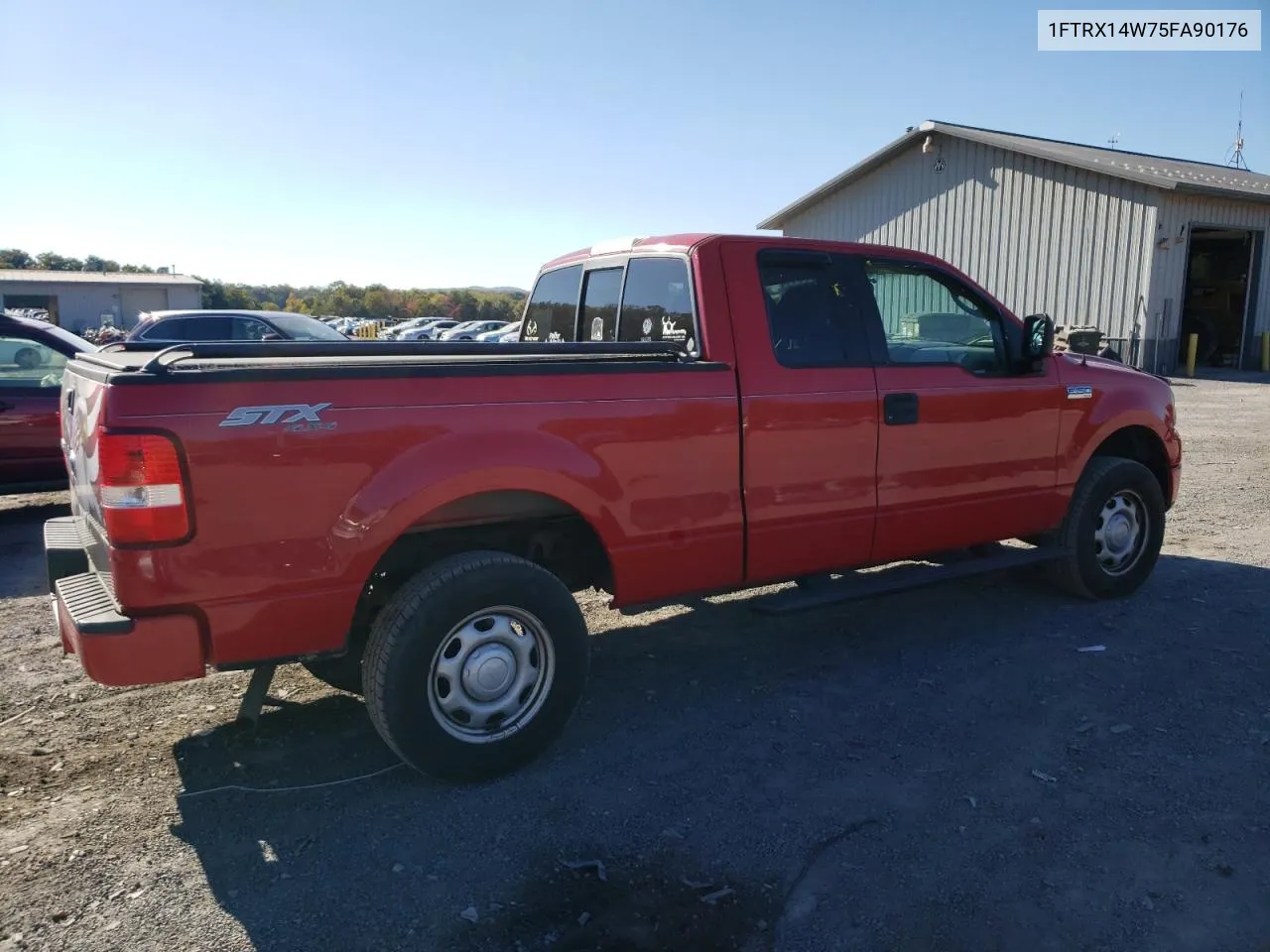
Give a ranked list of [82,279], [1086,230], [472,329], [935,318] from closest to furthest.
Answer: [935,318], [1086,230], [472,329], [82,279]

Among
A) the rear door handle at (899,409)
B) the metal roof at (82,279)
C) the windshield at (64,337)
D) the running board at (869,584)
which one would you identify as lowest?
the running board at (869,584)

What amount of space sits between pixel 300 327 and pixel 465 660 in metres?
10.4

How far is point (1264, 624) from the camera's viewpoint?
534cm

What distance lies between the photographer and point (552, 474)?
3.70 m

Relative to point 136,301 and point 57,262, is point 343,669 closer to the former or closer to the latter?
point 136,301

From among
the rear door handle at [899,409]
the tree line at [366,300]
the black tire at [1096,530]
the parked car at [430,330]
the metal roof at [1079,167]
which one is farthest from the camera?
the tree line at [366,300]

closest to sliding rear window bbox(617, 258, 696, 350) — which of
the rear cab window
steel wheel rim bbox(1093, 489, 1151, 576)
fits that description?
the rear cab window

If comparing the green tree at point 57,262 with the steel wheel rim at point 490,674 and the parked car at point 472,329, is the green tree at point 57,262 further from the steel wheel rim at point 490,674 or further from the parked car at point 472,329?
the steel wheel rim at point 490,674

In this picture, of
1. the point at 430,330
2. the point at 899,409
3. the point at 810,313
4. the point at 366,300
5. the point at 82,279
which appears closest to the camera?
the point at 810,313

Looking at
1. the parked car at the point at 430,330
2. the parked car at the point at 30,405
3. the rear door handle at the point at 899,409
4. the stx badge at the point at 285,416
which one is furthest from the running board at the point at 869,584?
the parked car at the point at 430,330

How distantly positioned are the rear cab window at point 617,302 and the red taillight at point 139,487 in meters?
2.13

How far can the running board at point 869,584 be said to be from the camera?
4.48 m

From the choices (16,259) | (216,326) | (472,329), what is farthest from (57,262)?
(216,326)

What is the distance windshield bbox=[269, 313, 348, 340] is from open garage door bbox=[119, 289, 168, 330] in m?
50.9
